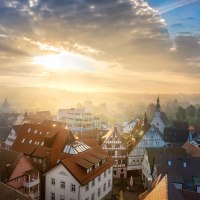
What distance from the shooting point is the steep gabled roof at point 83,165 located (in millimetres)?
45094

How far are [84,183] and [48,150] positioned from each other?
11445 mm

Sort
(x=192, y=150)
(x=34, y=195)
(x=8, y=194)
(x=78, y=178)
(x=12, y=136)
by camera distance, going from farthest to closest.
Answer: (x=12, y=136)
(x=192, y=150)
(x=34, y=195)
(x=78, y=178)
(x=8, y=194)

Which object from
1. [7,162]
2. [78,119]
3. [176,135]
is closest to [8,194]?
[7,162]

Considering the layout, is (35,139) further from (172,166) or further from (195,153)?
(195,153)

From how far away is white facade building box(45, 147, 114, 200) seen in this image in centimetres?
4497

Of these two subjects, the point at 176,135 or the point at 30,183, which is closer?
the point at 30,183

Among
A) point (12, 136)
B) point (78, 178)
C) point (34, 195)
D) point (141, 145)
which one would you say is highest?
point (12, 136)

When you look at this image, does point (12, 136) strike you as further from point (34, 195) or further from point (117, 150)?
point (34, 195)

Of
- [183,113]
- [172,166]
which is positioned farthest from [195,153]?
[183,113]

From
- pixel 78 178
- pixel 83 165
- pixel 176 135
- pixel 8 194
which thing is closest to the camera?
pixel 8 194

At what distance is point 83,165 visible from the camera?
46375 millimetres

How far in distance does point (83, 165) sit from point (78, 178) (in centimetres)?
262

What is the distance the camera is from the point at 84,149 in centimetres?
5244

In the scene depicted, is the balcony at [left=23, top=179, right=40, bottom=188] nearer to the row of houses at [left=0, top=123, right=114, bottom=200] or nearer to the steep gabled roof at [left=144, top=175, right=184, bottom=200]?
the row of houses at [left=0, top=123, right=114, bottom=200]
